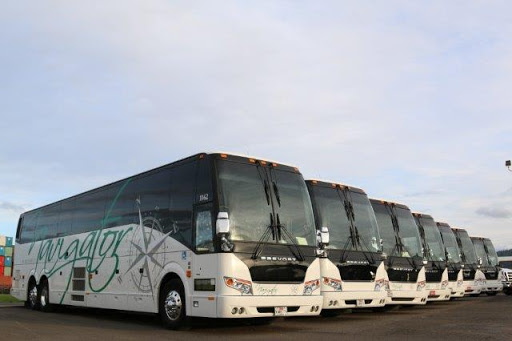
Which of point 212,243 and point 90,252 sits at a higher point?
point 90,252

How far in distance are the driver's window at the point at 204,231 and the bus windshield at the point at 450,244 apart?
13.0 m

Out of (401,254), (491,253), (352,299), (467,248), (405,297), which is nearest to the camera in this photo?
(352,299)

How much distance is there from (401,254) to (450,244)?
23.8ft

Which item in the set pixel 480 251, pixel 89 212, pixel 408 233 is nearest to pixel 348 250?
pixel 408 233

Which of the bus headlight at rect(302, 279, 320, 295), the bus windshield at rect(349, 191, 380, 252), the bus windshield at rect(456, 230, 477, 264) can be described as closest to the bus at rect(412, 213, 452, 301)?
the bus windshield at rect(349, 191, 380, 252)

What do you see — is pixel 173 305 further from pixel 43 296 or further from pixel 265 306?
pixel 43 296

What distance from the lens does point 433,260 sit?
17438 mm

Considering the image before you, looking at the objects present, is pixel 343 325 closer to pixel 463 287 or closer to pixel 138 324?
pixel 138 324

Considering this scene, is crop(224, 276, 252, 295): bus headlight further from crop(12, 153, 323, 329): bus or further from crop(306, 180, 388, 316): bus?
crop(306, 180, 388, 316): bus

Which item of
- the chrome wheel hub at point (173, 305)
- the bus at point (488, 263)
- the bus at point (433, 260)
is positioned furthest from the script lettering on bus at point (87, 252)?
the bus at point (488, 263)

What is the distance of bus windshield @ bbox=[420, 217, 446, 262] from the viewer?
709 inches

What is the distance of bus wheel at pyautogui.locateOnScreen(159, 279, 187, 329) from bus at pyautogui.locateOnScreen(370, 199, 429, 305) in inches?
228

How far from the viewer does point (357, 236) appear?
43.3ft

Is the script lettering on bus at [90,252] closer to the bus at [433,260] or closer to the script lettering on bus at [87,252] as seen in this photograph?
the script lettering on bus at [87,252]
